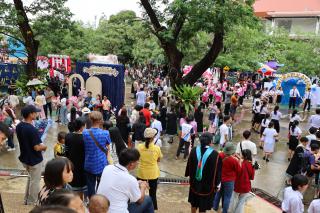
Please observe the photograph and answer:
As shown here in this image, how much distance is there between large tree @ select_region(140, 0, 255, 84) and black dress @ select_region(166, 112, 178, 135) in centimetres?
353

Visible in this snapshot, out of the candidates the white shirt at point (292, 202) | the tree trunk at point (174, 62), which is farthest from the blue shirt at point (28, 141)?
the tree trunk at point (174, 62)

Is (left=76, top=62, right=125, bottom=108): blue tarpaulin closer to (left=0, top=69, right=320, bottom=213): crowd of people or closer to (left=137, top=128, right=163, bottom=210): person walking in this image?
(left=0, top=69, right=320, bottom=213): crowd of people

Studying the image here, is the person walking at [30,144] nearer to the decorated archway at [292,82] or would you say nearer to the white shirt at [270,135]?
the white shirt at [270,135]

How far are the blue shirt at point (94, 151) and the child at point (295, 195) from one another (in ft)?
8.89

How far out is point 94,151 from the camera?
17.2ft

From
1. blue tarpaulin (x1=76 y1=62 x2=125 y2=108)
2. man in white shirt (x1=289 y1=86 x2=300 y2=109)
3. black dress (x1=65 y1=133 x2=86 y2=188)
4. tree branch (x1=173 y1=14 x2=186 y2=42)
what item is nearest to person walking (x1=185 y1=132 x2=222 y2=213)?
black dress (x1=65 y1=133 x2=86 y2=188)

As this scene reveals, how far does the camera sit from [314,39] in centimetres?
2650

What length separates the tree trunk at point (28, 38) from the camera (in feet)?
55.8

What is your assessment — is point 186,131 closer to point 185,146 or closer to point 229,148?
point 185,146

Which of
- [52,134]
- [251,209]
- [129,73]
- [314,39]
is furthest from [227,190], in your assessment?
[129,73]

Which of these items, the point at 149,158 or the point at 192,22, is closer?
the point at 149,158

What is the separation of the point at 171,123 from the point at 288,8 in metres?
35.8

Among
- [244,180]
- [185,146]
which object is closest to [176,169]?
[185,146]

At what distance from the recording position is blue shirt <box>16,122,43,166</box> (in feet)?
17.7
